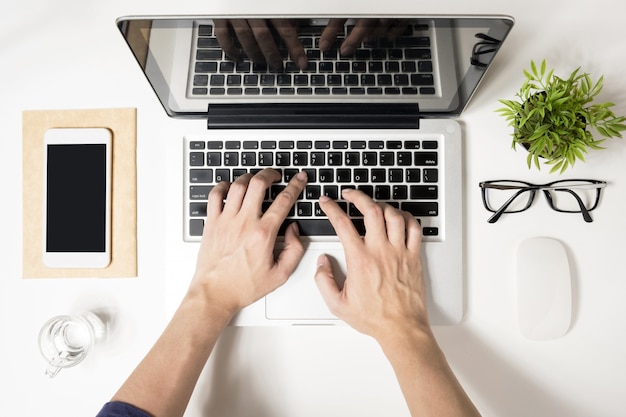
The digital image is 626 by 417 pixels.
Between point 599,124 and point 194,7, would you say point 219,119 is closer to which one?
point 194,7

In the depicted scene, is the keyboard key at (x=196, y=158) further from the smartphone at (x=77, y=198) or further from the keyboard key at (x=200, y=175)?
the smartphone at (x=77, y=198)

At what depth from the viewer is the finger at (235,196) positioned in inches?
28.4

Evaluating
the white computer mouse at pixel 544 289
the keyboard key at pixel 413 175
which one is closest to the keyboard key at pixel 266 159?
the keyboard key at pixel 413 175

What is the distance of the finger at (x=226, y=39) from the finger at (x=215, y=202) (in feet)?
0.68

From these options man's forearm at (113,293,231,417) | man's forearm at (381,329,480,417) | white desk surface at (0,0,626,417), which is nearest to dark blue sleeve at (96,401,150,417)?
man's forearm at (113,293,231,417)

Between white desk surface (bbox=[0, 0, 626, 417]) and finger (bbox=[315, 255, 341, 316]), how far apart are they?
8 centimetres

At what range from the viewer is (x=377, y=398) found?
30.3 inches

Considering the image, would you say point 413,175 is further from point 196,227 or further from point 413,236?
point 196,227

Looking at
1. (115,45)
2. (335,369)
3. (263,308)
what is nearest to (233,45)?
(115,45)

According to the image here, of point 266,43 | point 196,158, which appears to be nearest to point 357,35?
point 266,43

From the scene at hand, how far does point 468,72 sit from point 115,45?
593 mm

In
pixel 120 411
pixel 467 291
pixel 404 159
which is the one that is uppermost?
pixel 404 159

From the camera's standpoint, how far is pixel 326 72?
666mm

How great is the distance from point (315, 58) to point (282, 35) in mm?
62
